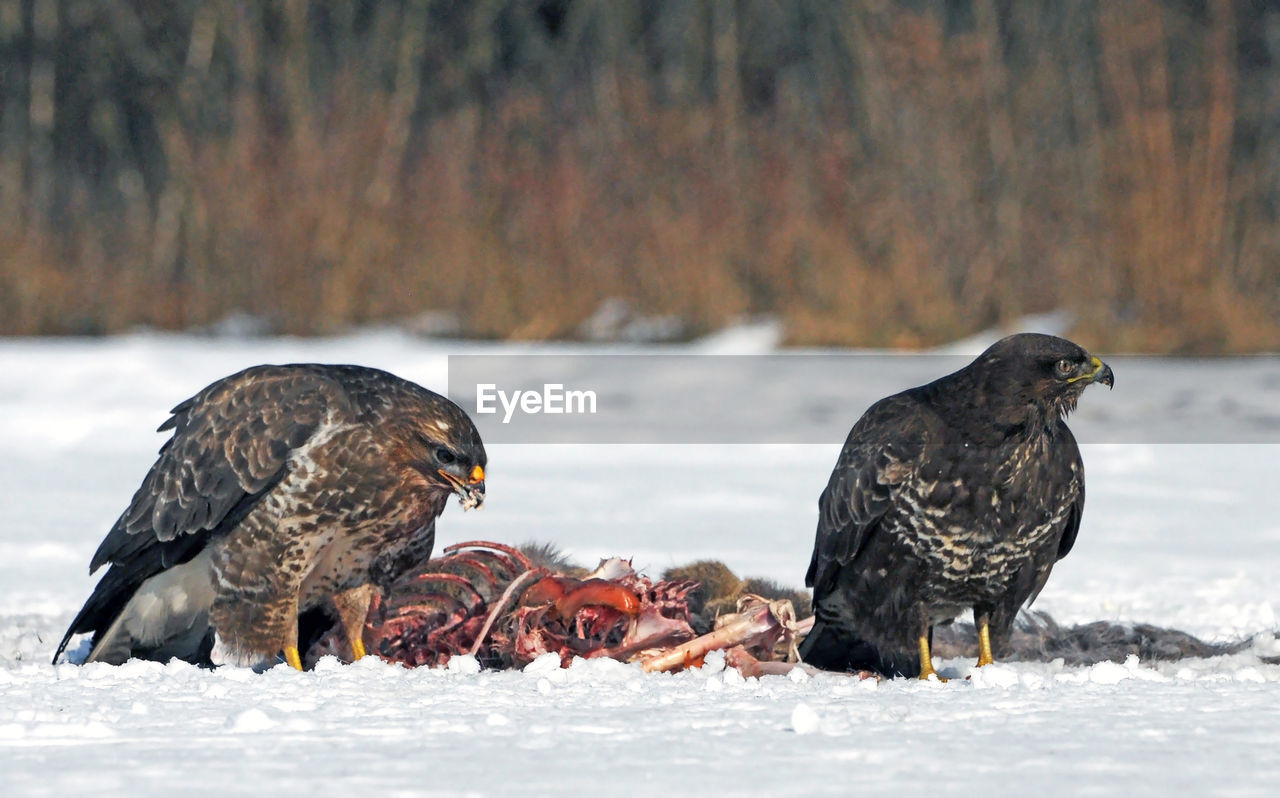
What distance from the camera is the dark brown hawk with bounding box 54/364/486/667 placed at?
4.39 meters

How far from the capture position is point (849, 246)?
485 inches

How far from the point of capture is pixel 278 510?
442 centimetres

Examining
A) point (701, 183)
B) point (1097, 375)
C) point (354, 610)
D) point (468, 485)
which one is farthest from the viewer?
point (701, 183)

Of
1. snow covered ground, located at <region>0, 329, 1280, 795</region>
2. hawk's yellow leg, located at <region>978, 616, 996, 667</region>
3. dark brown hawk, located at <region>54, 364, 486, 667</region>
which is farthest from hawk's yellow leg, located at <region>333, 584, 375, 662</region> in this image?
hawk's yellow leg, located at <region>978, 616, 996, 667</region>

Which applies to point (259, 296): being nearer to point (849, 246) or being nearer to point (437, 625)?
point (849, 246)

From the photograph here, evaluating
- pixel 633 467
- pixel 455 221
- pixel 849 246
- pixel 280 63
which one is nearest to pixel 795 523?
pixel 633 467

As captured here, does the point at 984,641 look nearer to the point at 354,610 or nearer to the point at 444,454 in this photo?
the point at 444,454

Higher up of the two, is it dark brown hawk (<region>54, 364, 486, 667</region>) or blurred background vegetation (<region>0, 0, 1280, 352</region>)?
blurred background vegetation (<region>0, 0, 1280, 352</region>)

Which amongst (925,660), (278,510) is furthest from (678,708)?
(278,510)

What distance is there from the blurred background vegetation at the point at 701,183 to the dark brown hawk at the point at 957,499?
6.96 metres

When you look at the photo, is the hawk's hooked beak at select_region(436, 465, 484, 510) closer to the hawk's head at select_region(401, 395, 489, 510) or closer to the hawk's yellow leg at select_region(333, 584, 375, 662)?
the hawk's head at select_region(401, 395, 489, 510)

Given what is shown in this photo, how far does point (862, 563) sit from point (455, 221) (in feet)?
29.4

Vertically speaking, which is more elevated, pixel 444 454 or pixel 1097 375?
pixel 1097 375

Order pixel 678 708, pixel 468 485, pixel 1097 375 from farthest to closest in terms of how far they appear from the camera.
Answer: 1. pixel 1097 375
2. pixel 468 485
3. pixel 678 708
